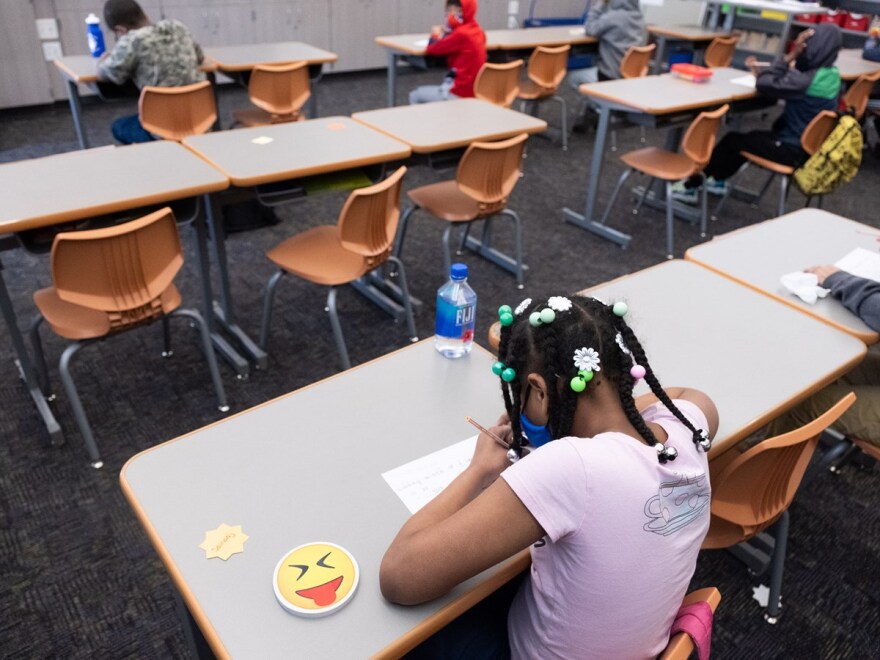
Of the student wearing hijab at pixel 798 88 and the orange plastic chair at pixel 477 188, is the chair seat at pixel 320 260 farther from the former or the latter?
the student wearing hijab at pixel 798 88

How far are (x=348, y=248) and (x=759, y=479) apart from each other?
1.52 m

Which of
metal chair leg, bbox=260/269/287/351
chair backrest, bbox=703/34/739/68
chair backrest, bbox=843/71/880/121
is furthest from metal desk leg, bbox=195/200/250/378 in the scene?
chair backrest, bbox=703/34/739/68

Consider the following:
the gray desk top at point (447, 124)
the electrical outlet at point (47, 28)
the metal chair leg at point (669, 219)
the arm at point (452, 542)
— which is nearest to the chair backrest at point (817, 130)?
the metal chair leg at point (669, 219)

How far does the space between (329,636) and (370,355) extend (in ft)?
6.20

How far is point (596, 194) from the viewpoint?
13.1 ft

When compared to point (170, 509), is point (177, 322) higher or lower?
lower

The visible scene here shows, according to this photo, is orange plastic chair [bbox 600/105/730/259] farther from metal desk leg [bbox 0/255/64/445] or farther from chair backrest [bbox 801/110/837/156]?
metal desk leg [bbox 0/255/64/445]

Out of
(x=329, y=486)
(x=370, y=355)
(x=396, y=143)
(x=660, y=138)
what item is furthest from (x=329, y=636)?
(x=660, y=138)

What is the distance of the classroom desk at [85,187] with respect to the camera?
2.03 meters

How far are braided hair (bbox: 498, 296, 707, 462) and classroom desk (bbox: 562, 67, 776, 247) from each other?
116 inches

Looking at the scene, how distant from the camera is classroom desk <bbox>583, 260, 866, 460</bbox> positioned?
149 centimetres

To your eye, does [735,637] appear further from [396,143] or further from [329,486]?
[396,143]

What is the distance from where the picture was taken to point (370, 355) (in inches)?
110

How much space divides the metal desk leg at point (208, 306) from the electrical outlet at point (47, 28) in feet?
12.4
